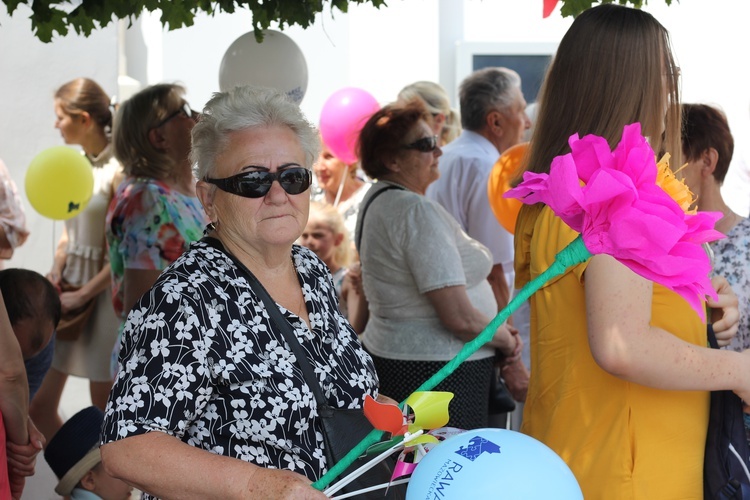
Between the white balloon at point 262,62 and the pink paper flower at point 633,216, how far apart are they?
2.53 m

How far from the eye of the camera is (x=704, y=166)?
3029 mm

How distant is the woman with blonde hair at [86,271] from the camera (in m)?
4.41

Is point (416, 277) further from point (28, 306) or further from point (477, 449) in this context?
point (477, 449)

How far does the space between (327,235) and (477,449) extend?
A: 3362 mm

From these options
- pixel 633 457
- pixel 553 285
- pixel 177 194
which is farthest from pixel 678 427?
pixel 177 194

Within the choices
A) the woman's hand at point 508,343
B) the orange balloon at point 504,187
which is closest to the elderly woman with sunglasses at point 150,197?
the woman's hand at point 508,343

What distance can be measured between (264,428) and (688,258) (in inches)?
32.7

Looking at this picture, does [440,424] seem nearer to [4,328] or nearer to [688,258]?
[688,258]

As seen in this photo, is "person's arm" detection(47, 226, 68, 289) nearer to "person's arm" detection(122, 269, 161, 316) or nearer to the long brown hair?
"person's arm" detection(122, 269, 161, 316)

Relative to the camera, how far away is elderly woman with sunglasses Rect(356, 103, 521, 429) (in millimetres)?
3486

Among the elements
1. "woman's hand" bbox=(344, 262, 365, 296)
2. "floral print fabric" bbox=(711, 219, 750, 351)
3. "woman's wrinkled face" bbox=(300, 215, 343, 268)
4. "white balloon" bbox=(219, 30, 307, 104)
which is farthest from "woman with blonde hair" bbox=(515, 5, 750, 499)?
"woman's wrinkled face" bbox=(300, 215, 343, 268)

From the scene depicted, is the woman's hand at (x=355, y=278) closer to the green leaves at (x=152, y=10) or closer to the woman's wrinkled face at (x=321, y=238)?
the woman's wrinkled face at (x=321, y=238)

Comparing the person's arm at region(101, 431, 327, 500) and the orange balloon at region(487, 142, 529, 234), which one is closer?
the person's arm at region(101, 431, 327, 500)

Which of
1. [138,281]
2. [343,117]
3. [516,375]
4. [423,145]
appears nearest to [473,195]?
[423,145]
